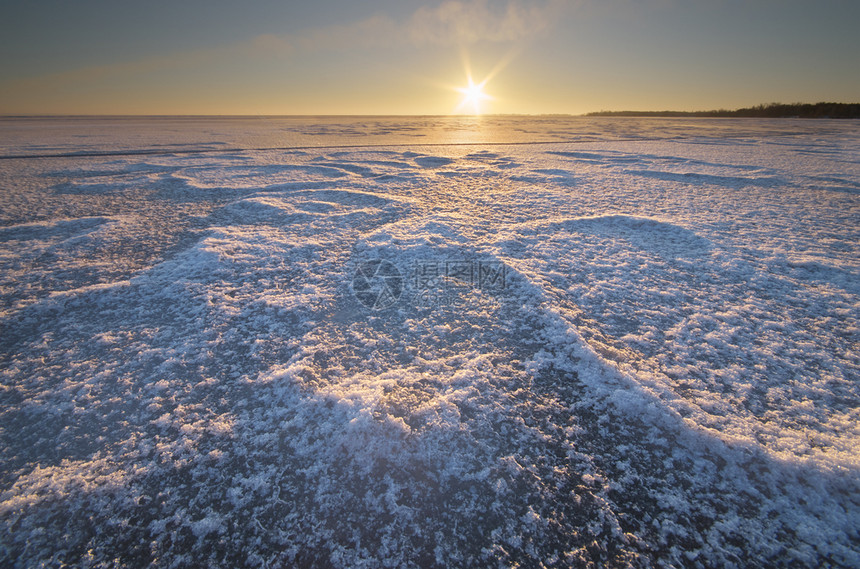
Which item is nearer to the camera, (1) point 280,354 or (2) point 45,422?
(2) point 45,422

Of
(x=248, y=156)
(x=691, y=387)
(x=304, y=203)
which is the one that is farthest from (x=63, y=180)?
(x=691, y=387)

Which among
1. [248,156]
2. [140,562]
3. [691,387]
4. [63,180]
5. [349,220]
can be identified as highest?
[248,156]

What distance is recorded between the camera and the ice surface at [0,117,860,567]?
68 cm

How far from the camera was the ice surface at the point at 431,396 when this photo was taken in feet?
2.23

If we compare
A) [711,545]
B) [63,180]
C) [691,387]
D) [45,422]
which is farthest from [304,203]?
[63,180]

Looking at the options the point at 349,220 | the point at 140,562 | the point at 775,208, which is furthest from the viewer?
the point at 775,208

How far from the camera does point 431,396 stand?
97 centimetres

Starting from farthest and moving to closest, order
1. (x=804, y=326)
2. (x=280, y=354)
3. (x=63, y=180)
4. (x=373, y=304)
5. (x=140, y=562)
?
(x=63, y=180), (x=373, y=304), (x=804, y=326), (x=280, y=354), (x=140, y=562)

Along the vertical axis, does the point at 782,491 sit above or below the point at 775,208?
below

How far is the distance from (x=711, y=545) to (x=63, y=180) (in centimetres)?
606

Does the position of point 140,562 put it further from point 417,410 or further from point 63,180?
point 63,180

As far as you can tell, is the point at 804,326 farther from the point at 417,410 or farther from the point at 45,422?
the point at 45,422

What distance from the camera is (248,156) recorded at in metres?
5.70

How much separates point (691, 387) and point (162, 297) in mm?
2070
